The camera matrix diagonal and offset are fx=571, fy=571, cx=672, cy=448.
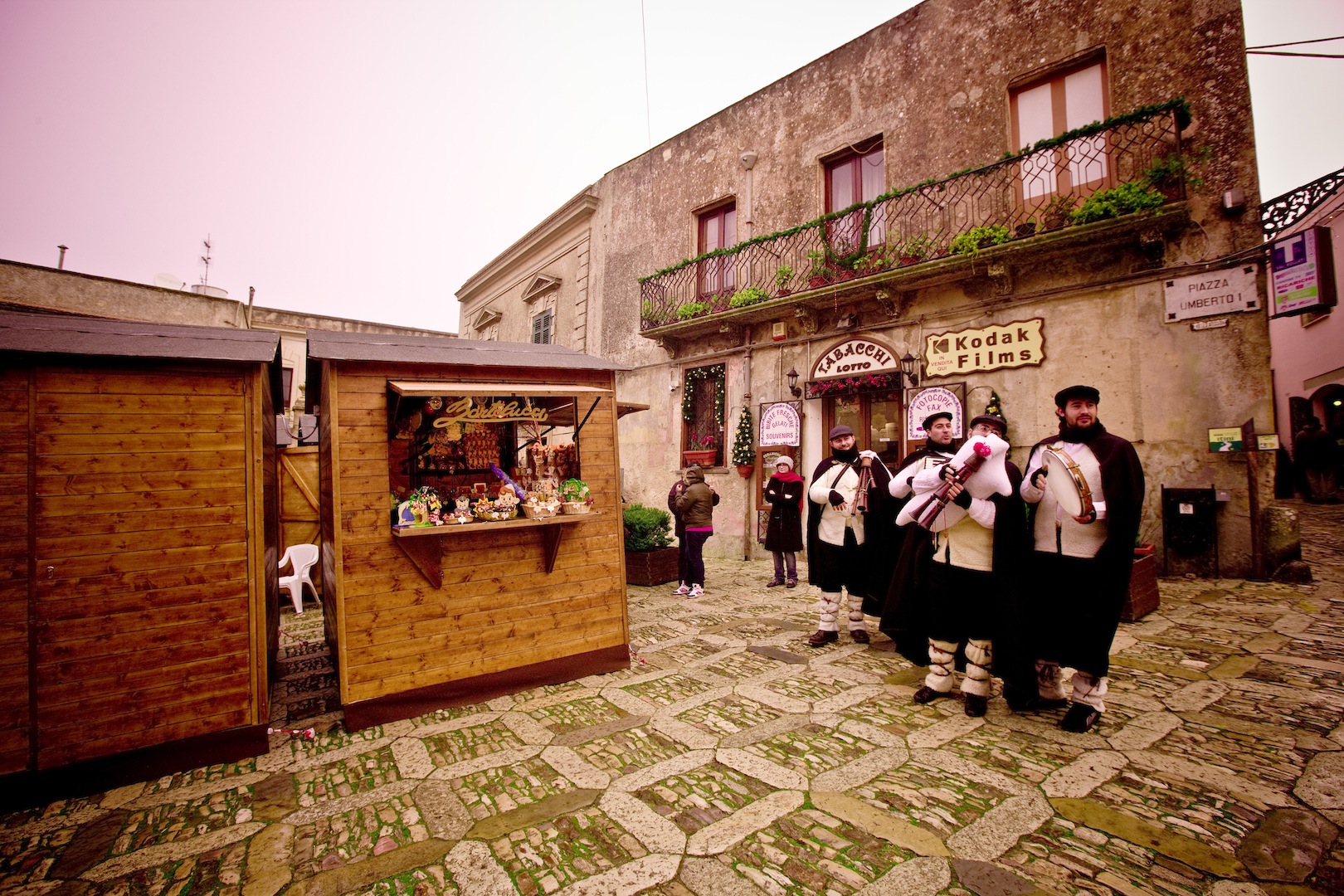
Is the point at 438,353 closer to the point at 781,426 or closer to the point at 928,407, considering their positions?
the point at 928,407

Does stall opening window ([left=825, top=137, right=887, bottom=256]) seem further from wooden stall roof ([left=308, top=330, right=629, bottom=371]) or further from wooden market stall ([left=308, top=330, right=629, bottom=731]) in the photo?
wooden market stall ([left=308, top=330, right=629, bottom=731])

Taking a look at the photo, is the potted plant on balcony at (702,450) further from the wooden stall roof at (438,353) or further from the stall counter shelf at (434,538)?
the stall counter shelf at (434,538)

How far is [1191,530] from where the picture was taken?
738cm

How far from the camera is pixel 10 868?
2561 millimetres

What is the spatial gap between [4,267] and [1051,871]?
20.1 m

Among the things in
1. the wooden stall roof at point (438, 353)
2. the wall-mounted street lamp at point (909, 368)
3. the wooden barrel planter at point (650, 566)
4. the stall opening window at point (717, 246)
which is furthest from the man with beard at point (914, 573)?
the stall opening window at point (717, 246)

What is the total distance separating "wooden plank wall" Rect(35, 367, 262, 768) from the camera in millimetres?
3256

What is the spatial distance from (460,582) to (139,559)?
6.16ft

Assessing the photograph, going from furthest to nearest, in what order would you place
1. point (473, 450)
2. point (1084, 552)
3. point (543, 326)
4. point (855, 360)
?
1. point (543, 326)
2. point (855, 360)
3. point (473, 450)
4. point (1084, 552)

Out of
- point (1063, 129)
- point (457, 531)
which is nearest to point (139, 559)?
point (457, 531)

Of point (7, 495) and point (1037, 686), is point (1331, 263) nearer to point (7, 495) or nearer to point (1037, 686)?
point (1037, 686)

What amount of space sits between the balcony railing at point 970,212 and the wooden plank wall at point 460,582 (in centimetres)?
694

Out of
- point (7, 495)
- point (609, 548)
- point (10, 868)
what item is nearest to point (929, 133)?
point (609, 548)

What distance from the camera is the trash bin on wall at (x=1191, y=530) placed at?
7.29 metres
